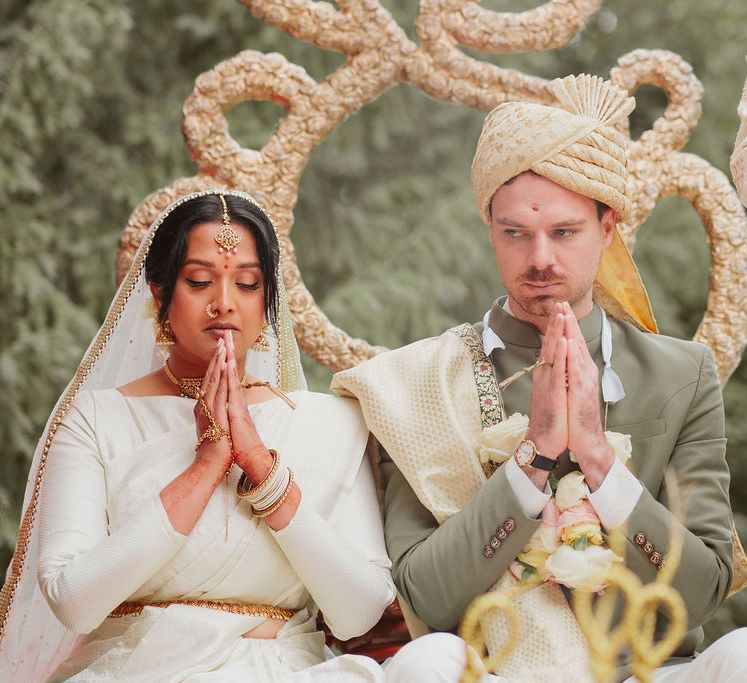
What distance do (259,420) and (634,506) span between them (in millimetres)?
866

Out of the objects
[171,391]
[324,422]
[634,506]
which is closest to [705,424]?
[634,506]

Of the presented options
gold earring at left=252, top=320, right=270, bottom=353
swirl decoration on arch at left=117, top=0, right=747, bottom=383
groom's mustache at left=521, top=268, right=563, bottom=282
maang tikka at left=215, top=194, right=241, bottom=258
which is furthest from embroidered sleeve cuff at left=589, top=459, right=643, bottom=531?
swirl decoration on arch at left=117, top=0, right=747, bottom=383

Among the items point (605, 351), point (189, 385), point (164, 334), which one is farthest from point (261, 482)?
point (605, 351)

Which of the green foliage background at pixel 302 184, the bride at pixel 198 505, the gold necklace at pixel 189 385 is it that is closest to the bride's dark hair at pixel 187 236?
the bride at pixel 198 505

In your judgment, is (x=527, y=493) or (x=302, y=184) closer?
(x=527, y=493)

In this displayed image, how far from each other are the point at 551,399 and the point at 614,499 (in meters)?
0.24

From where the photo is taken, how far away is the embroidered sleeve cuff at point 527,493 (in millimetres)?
2480

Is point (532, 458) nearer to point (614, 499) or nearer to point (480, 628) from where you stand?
point (614, 499)

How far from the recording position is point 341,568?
2545 mm

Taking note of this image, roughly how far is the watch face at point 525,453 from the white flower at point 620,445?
7.0 inches

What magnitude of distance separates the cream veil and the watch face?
746 millimetres

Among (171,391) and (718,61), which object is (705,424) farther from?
(718,61)

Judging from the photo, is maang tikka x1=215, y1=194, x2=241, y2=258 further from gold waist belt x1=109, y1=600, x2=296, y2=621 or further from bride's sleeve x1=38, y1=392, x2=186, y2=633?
gold waist belt x1=109, y1=600, x2=296, y2=621

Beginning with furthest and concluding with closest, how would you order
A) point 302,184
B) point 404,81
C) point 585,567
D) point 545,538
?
point 302,184, point 404,81, point 545,538, point 585,567
